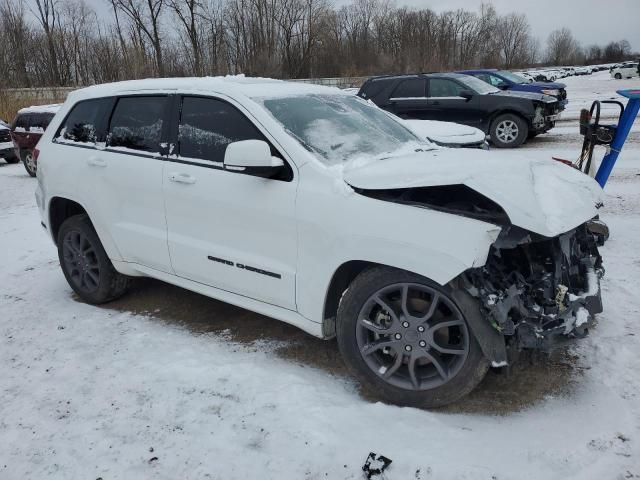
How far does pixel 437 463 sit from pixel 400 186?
54.4 inches

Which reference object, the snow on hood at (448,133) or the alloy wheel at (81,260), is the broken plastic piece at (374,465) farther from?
the snow on hood at (448,133)

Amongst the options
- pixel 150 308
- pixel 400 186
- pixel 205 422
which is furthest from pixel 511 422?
pixel 150 308

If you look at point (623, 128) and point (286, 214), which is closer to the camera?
point (286, 214)

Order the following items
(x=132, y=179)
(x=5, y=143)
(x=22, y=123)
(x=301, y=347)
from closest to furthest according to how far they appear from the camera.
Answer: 1. (x=301, y=347)
2. (x=132, y=179)
3. (x=22, y=123)
4. (x=5, y=143)

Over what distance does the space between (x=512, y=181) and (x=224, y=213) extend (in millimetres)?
1752

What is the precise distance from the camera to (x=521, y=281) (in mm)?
2766

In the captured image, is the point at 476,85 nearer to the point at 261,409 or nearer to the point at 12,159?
the point at 261,409

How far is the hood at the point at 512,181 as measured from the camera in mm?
2582

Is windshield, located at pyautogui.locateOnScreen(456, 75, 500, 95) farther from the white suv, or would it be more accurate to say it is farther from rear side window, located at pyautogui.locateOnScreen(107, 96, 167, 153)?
rear side window, located at pyautogui.locateOnScreen(107, 96, 167, 153)

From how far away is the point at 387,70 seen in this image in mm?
49688

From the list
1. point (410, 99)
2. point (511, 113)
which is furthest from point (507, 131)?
point (410, 99)

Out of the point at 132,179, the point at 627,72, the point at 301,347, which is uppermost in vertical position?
the point at 627,72

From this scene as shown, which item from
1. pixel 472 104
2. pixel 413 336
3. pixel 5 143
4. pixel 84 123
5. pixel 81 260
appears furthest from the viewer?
pixel 5 143

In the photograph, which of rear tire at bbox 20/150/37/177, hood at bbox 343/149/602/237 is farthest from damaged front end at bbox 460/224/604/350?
rear tire at bbox 20/150/37/177
